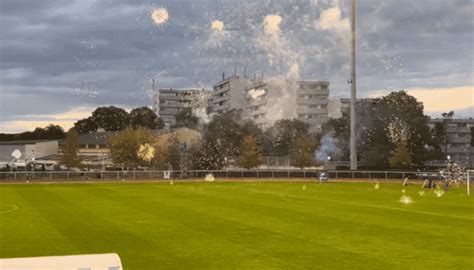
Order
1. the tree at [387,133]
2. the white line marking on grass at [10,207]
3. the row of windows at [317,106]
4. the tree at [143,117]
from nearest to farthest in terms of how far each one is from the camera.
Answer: the white line marking on grass at [10,207], the tree at [387,133], the row of windows at [317,106], the tree at [143,117]

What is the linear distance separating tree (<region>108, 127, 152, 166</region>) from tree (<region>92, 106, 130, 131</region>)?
73.2 m

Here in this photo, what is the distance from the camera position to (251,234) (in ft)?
78.8

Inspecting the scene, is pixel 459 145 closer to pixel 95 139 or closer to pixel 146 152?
pixel 95 139

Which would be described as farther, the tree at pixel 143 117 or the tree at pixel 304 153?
the tree at pixel 143 117

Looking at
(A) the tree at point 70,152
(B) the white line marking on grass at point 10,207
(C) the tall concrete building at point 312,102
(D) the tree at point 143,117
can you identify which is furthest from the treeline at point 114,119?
(B) the white line marking on grass at point 10,207

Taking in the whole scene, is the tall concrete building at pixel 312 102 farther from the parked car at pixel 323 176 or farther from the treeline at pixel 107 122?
the parked car at pixel 323 176

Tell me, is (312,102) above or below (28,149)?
above

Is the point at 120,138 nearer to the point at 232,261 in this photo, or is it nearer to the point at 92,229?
the point at 92,229

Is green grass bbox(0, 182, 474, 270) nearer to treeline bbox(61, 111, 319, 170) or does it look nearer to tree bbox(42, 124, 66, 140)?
treeline bbox(61, 111, 319, 170)

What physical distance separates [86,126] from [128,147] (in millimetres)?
80276

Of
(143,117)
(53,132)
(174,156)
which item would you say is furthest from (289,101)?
(174,156)

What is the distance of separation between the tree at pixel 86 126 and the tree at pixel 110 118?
925 millimetres

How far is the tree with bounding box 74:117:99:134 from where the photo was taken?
191 m

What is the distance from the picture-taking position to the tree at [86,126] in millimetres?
191250
